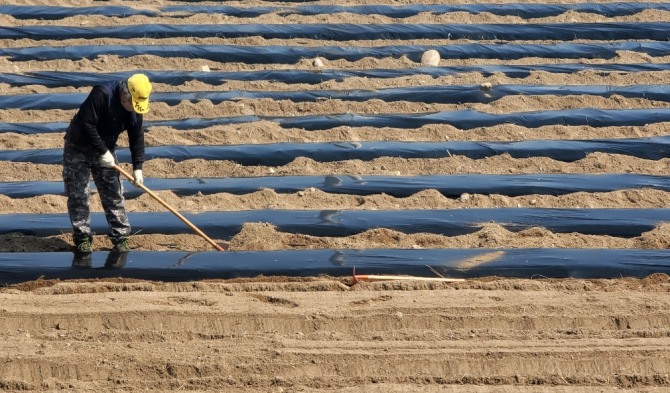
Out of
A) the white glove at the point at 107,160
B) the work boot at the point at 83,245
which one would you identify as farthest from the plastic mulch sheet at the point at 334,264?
the white glove at the point at 107,160

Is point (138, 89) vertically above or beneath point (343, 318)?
above

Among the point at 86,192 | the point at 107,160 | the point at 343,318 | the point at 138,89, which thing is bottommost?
the point at 343,318

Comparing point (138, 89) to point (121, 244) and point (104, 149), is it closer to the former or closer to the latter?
point (104, 149)

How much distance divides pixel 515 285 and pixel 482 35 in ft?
21.7

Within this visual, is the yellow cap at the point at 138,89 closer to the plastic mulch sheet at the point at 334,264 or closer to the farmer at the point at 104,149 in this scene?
the farmer at the point at 104,149

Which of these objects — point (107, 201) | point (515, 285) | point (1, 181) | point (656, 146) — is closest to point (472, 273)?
point (515, 285)

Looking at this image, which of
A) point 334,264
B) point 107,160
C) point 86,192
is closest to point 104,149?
point 107,160

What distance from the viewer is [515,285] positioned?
693 cm

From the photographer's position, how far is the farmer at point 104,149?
695 centimetres

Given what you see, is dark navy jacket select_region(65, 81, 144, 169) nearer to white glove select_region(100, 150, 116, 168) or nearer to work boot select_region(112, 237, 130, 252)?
white glove select_region(100, 150, 116, 168)

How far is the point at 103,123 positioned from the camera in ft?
23.2

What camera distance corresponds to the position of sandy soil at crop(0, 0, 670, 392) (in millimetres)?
5598

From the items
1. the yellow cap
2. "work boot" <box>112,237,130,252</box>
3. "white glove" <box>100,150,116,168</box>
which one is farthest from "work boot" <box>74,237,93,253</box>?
the yellow cap

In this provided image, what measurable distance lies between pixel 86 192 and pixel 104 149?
0.47m
